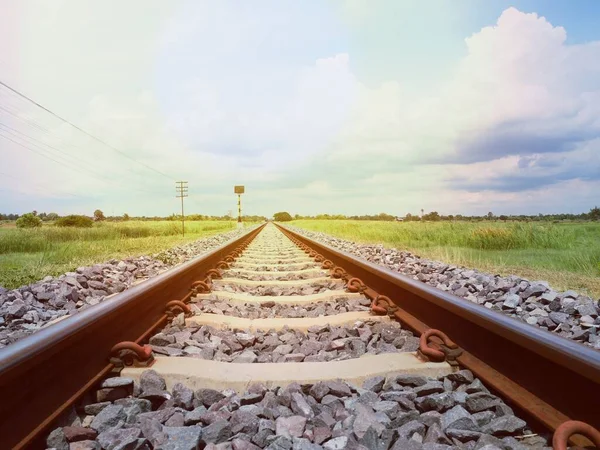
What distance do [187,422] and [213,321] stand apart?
1456 mm

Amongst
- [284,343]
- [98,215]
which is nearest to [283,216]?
[98,215]

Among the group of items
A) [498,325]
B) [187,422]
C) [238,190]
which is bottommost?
[187,422]

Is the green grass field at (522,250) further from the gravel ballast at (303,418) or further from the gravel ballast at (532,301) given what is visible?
the gravel ballast at (303,418)

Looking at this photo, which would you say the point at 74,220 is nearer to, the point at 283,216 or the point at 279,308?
the point at 279,308

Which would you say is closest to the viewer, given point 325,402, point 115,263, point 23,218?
point 325,402

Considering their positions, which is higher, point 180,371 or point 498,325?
point 498,325

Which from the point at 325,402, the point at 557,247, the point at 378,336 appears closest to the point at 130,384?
the point at 325,402

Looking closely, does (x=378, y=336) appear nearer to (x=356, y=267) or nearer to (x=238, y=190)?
(x=356, y=267)

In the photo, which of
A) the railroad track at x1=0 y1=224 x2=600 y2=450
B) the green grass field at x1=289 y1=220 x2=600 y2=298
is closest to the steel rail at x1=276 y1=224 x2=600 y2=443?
the railroad track at x1=0 y1=224 x2=600 y2=450

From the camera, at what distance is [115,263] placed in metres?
6.79

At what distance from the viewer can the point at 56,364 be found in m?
1.71

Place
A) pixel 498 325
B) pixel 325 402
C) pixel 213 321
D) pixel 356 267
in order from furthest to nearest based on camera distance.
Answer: pixel 356 267 → pixel 213 321 → pixel 498 325 → pixel 325 402

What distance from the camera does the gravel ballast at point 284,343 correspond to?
8.02ft

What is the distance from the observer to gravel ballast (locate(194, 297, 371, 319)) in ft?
11.4
